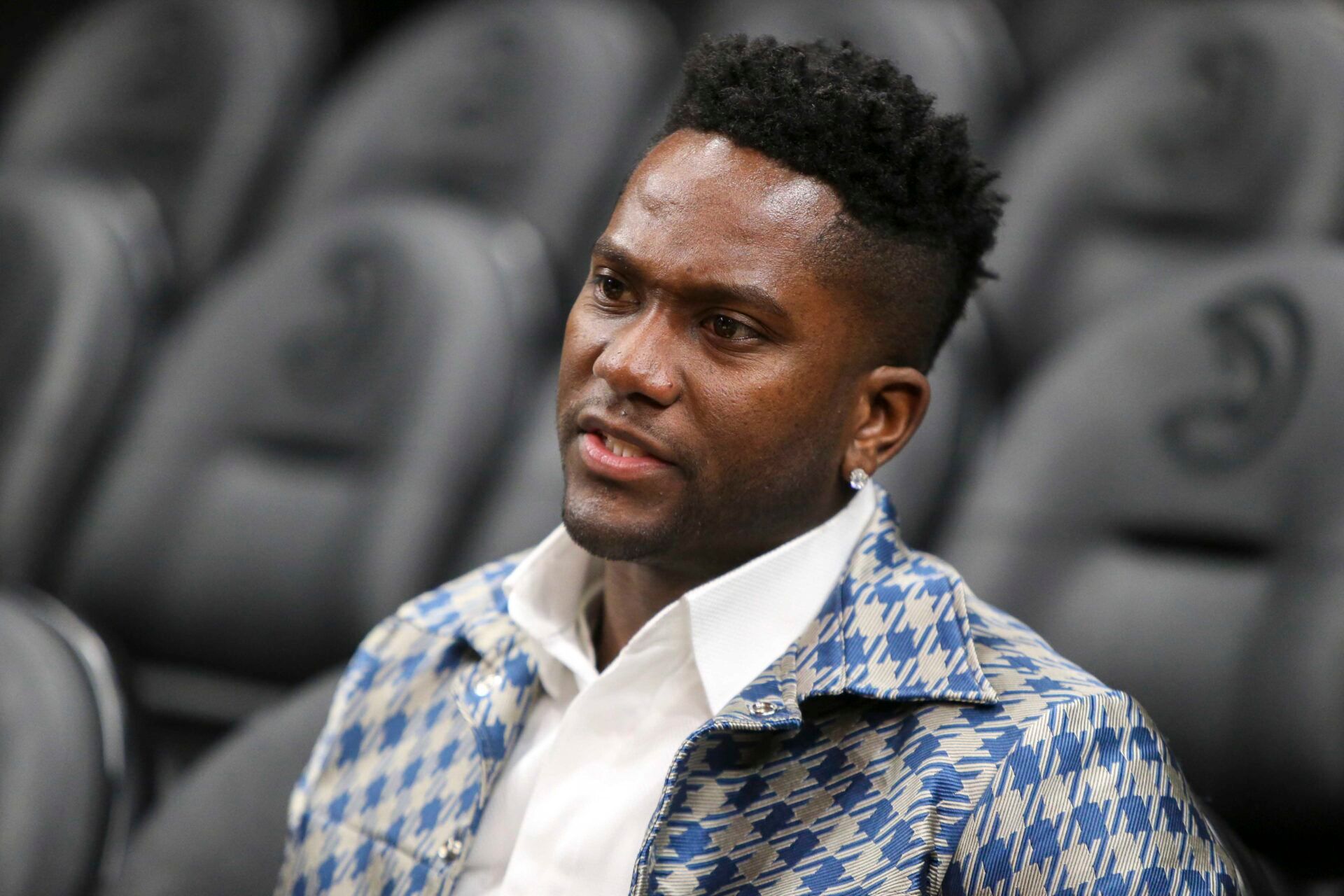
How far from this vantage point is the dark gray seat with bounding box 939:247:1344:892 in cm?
105

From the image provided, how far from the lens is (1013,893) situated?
2.25 ft

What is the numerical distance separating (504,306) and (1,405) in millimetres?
599

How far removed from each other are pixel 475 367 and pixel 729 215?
0.74 m

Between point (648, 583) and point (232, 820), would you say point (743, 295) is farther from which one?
point (232, 820)

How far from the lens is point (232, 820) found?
3.16ft

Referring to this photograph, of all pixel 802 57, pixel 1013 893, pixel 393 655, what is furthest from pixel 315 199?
pixel 1013 893

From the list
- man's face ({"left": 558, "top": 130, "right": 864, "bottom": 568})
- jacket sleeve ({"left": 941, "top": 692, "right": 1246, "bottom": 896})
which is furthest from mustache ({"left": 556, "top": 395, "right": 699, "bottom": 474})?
jacket sleeve ({"left": 941, "top": 692, "right": 1246, "bottom": 896})

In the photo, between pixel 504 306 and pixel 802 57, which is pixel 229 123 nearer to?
pixel 504 306

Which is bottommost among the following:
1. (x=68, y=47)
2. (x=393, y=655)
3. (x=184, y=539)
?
(x=184, y=539)

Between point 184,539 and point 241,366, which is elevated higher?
point 241,366

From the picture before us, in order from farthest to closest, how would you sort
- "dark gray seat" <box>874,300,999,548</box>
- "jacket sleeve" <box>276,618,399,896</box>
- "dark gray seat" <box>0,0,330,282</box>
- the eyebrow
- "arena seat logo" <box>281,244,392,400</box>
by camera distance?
"dark gray seat" <box>0,0,330,282</box>, "arena seat logo" <box>281,244,392,400</box>, "dark gray seat" <box>874,300,999,548</box>, "jacket sleeve" <box>276,618,399,896</box>, the eyebrow

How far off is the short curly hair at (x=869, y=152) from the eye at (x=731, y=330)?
0.06 meters

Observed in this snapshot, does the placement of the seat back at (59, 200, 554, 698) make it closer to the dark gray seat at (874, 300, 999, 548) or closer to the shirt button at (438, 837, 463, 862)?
the dark gray seat at (874, 300, 999, 548)

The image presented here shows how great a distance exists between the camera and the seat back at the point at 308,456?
1457mm
